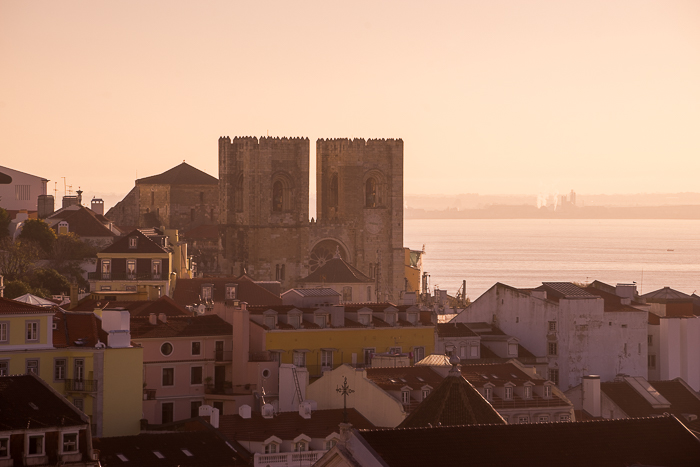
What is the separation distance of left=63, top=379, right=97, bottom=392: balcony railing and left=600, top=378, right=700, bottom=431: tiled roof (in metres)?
16.9

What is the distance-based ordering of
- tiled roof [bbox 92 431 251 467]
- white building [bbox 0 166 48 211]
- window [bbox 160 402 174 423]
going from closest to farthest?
tiled roof [bbox 92 431 251 467] < window [bbox 160 402 174 423] < white building [bbox 0 166 48 211]

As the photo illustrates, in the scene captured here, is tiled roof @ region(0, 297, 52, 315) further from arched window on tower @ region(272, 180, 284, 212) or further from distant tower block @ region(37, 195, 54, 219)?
arched window on tower @ region(272, 180, 284, 212)

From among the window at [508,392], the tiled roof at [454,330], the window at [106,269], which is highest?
the window at [106,269]

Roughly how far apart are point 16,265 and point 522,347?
27183 millimetres

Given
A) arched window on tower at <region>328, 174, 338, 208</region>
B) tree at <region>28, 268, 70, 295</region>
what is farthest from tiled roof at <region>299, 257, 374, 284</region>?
tree at <region>28, 268, 70, 295</region>

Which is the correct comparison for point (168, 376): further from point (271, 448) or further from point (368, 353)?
point (271, 448)

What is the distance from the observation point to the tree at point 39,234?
78.4 meters

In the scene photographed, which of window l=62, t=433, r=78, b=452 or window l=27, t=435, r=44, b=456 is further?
window l=62, t=433, r=78, b=452

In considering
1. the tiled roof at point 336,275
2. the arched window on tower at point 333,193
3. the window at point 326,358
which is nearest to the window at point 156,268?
the tiled roof at point 336,275

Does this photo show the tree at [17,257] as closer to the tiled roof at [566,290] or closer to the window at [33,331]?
the tiled roof at [566,290]

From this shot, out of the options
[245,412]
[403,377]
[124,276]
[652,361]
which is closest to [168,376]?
[245,412]

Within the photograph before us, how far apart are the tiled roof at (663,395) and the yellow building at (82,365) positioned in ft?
52.0

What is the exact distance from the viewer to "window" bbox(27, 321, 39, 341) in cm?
4453

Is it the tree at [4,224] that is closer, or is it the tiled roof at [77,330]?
the tiled roof at [77,330]
